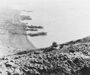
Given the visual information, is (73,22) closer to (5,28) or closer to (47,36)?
(47,36)

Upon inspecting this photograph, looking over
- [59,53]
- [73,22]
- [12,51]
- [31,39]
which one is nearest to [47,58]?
[59,53]

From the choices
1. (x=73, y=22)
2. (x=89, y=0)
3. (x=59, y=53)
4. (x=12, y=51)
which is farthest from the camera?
(x=89, y=0)

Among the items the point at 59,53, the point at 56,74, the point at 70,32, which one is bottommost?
the point at 70,32

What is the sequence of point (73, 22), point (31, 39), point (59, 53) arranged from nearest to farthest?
point (59, 53)
point (31, 39)
point (73, 22)

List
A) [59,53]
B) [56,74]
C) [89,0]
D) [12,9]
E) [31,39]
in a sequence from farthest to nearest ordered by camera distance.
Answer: [89,0] → [12,9] → [31,39] → [59,53] → [56,74]

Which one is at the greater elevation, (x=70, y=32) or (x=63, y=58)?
(x=63, y=58)

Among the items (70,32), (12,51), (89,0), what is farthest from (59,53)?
(89,0)

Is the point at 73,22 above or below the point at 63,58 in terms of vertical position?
below

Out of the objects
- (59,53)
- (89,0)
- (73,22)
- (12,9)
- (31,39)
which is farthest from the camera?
(89,0)

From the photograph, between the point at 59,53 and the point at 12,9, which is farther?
the point at 12,9

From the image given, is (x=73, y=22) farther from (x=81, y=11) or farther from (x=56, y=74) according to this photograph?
(x=56, y=74)
